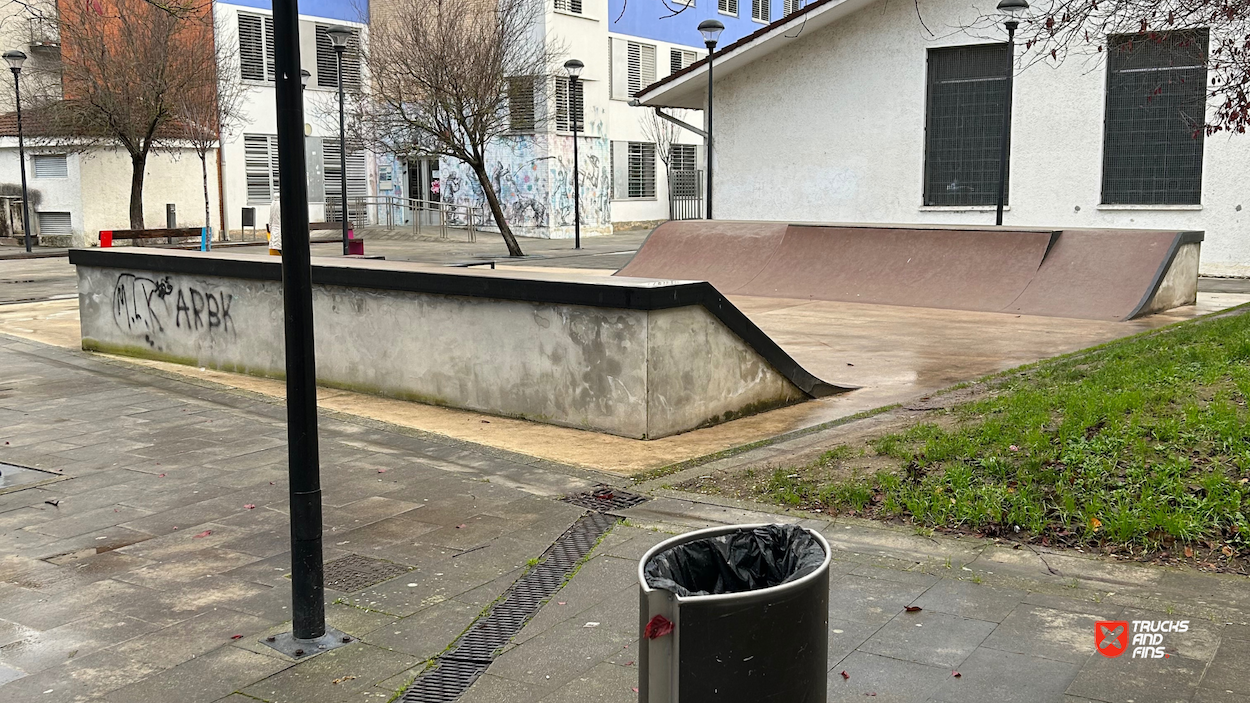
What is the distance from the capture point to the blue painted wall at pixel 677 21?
40.4 m

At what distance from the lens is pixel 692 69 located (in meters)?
26.2

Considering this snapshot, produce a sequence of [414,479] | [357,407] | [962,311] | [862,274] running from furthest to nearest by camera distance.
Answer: [862,274] → [962,311] → [357,407] → [414,479]

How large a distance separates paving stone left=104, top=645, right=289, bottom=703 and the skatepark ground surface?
10.4 ft

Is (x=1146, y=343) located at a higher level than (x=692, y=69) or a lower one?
lower

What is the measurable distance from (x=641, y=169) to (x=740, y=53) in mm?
17261

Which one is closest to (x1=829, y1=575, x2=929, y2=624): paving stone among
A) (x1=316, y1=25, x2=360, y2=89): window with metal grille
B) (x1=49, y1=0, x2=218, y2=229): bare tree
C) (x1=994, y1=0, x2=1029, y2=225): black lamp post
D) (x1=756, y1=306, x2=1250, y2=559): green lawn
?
(x1=756, y1=306, x2=1250, y2=559): green lawn

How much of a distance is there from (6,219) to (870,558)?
36.5 m

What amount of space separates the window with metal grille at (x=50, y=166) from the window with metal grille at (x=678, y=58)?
73.0 feet

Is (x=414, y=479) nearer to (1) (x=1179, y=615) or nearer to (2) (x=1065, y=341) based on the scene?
(1) (x=1179, y=615)

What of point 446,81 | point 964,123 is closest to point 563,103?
point 446,81

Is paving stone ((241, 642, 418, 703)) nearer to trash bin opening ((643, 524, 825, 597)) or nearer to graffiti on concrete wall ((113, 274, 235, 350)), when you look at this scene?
trash bin opening ((643, 524, 825, 597))

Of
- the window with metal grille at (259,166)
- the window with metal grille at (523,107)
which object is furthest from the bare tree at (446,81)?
the window with metal grille at (259,166)

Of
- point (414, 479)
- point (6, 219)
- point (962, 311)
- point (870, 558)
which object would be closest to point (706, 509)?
point (870, 558)

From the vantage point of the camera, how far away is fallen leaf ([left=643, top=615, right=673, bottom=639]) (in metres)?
2.61
